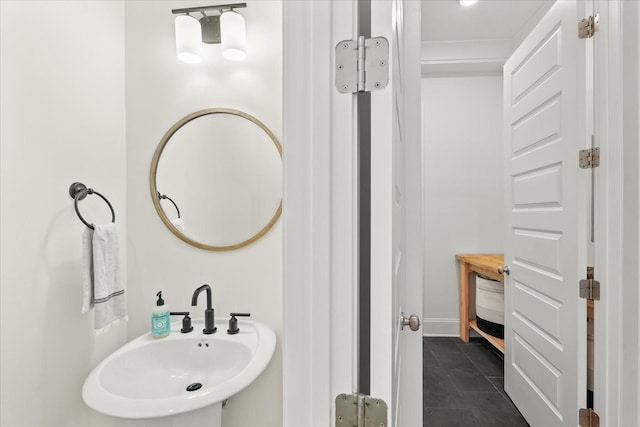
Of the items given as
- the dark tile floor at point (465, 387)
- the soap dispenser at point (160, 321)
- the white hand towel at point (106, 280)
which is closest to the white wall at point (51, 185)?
the white hand towel at point (106, 280)

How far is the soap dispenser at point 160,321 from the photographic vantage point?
1.21 metres

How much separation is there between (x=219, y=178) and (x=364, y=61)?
985 millimetres

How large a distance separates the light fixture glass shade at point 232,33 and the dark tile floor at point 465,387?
2097 mm

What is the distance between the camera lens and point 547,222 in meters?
1.60

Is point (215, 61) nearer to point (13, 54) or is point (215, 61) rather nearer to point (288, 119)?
point (13, 54)

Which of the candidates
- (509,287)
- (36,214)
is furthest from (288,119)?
(509,287)

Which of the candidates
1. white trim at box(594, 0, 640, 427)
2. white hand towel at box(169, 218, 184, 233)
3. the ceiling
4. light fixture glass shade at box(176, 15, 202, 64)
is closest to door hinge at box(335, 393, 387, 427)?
white hand towel at box(169, 218, 184, 233)

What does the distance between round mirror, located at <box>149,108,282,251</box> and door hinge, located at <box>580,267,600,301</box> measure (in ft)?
4.18

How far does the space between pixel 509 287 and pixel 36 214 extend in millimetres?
2293

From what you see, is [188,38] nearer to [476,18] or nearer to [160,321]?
[160,321]

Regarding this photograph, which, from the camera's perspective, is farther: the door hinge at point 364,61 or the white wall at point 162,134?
the white wall at point 162,134

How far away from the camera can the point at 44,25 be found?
1027 mm

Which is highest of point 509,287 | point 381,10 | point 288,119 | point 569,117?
point 569,117

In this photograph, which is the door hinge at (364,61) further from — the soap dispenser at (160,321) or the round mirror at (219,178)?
the soap dispenser at (160,321)
